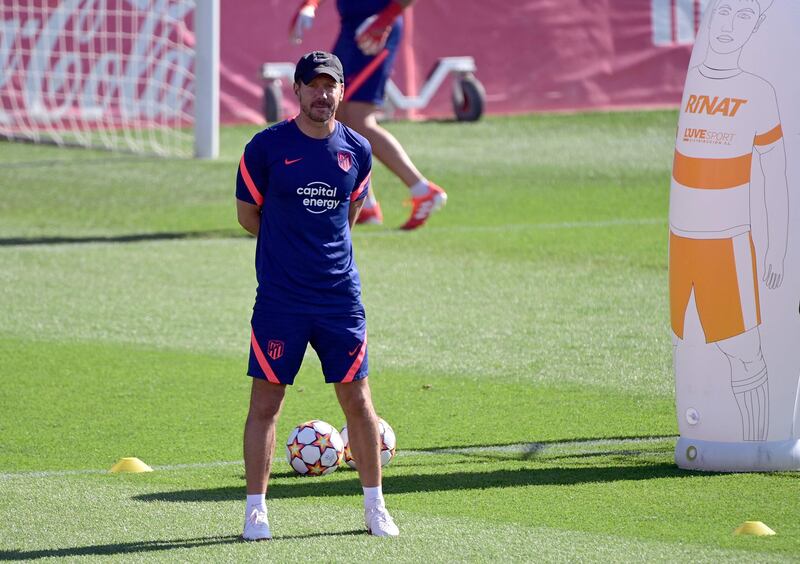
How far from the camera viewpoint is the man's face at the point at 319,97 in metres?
5.73

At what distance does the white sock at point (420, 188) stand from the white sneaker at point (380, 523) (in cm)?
655

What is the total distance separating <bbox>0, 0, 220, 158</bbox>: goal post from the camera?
62.7 feet

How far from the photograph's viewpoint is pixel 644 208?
15164 millimetres

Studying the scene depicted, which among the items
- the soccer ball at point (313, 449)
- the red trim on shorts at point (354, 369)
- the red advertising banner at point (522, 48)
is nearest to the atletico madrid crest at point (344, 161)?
the red trim on shorts at point (354, 369)

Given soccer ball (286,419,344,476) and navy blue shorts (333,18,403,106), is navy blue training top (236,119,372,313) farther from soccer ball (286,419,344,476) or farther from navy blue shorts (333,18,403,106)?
navy blue shorts (333,18,403,106)

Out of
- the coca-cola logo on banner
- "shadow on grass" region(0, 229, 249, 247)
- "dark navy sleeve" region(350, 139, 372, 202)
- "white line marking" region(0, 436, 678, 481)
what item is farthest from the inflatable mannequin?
the coca-cola logo on banner

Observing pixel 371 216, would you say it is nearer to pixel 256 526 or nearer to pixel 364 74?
pixel 364 74

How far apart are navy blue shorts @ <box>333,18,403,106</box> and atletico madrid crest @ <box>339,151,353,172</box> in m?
6.40

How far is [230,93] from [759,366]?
47.7 ft

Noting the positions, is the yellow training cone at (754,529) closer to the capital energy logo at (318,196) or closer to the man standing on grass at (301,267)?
the man standing on grass at (301,267)

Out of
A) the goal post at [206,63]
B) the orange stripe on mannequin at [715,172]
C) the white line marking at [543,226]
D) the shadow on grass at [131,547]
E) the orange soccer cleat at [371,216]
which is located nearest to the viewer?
the shadow on grass at [131,547]

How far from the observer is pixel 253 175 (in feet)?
19.1

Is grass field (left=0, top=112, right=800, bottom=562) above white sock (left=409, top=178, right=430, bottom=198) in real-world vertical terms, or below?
below

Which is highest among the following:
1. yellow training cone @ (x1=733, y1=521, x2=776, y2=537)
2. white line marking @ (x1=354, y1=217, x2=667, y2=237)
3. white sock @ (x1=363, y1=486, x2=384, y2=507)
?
white line marking @ (x1=354, y1=217, x2=667, y2=237)
